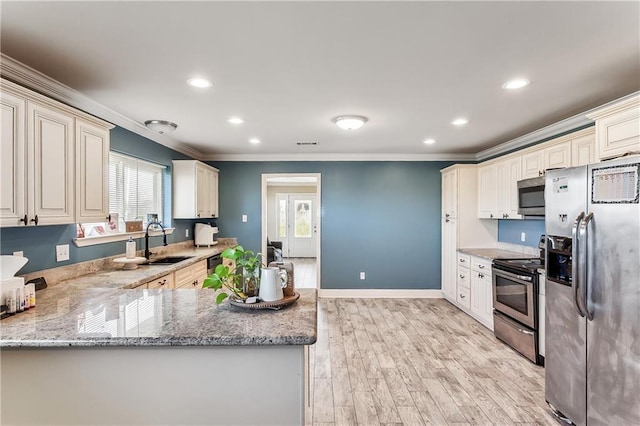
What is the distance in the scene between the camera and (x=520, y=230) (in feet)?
13.9

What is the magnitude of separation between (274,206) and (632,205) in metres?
9.00

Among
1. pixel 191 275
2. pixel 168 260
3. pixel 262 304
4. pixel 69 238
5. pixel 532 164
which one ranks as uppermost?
pixel 532 164

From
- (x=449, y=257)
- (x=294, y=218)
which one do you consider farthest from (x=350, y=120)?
(x=294, y=218)

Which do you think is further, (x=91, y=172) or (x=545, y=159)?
(x=545, y=159)

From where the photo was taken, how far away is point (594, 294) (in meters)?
1.90

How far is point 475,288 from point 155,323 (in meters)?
3.89

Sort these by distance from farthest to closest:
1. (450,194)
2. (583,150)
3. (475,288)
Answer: (450,194), (475,288), (583,150)

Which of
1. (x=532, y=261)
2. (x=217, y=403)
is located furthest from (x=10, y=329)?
(x=532, y=261)

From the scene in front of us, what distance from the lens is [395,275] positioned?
215 inches

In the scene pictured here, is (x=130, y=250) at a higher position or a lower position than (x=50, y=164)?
lower

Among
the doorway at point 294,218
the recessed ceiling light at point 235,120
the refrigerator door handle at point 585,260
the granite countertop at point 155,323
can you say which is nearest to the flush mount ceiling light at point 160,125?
the recessed ceiling light at point 235,120

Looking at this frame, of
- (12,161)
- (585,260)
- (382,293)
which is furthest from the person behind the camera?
(382,293)

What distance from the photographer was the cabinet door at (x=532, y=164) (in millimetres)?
3430

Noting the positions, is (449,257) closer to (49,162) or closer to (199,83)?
(199,83)
